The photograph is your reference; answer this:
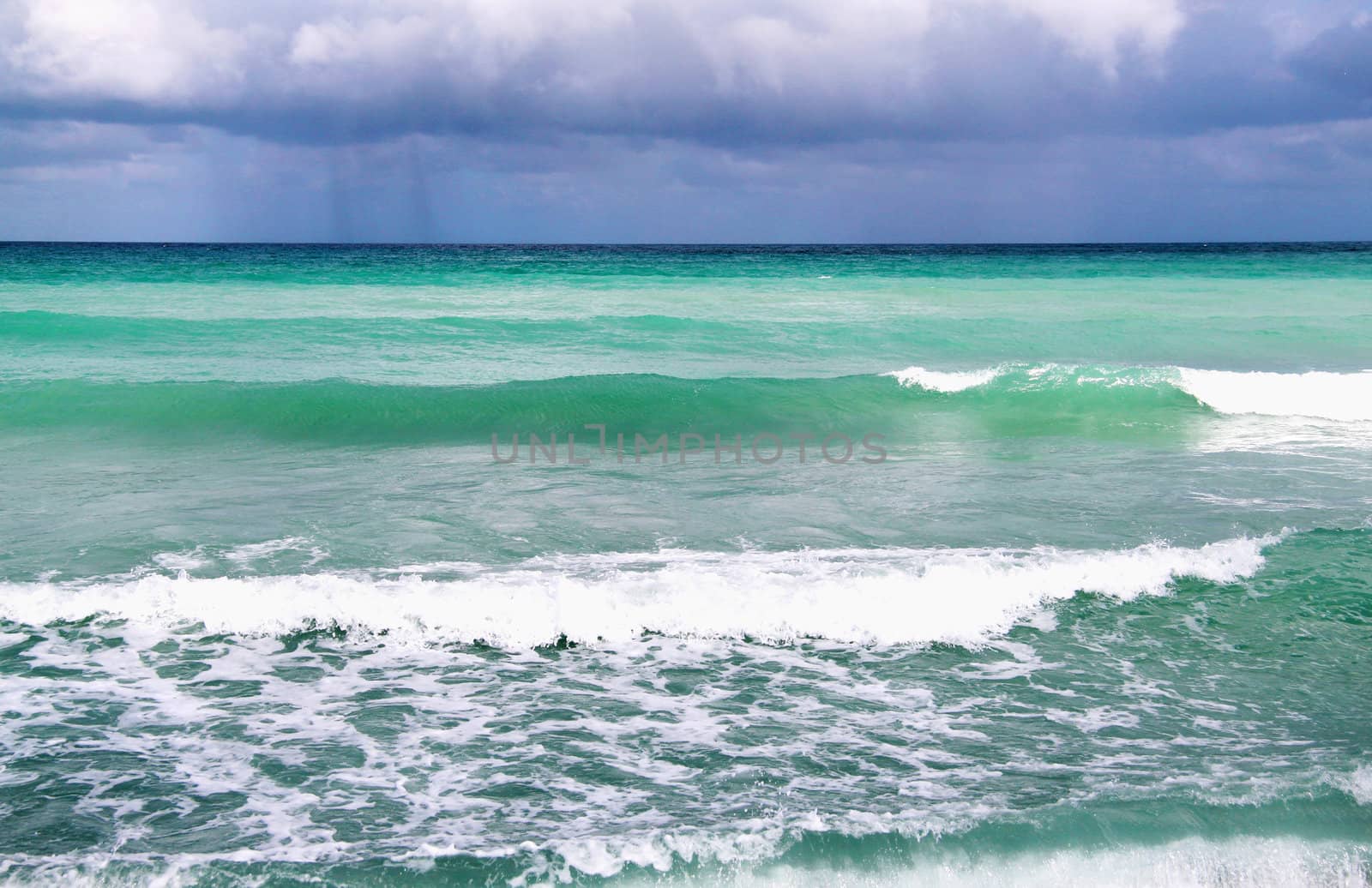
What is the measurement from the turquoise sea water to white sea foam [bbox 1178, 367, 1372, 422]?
10cm

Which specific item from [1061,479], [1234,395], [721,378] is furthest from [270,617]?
[1234,395]

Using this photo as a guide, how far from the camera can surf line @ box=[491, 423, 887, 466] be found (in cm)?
1194

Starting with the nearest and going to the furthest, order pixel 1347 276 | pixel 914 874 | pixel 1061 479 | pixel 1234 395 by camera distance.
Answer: pixel 914 874, pixel 1061 479, pixel 1234 395, pixel 1347 276

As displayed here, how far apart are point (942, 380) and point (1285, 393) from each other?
520 cm

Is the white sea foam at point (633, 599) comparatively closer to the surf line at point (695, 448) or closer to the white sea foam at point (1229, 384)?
the surf line at point (695, 448)

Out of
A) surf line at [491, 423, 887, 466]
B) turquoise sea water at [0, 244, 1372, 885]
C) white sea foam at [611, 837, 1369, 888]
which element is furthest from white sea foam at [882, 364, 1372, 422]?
white sea foam at [611, 837, 1369, 888]

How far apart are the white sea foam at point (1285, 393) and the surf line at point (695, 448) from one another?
6017 millimetres

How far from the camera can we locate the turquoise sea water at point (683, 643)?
4199 mm

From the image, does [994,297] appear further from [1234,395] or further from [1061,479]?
[1061,479]

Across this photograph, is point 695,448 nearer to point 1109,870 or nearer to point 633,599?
point 633,599

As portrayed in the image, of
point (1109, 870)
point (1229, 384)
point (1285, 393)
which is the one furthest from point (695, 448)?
point (1285, 393)

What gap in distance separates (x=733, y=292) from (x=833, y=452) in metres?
26.1

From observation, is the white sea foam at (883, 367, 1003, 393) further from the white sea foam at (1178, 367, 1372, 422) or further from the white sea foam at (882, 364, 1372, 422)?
the white sea foam at (1178, 367, 1372, 422)

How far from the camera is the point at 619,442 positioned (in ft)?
42.6
